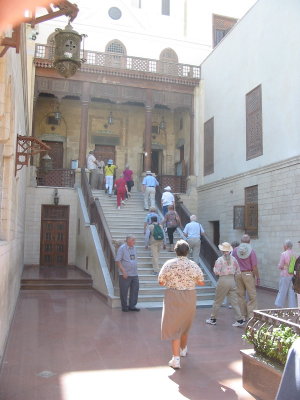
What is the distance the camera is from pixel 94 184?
1725 centimetres

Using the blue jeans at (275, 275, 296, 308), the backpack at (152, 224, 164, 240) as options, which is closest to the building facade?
the blue jeans at (275, 275, 296, 308)

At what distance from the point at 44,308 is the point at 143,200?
793 centimetres

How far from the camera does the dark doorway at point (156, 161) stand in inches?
857

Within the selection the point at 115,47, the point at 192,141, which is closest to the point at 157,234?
the point at 192,141

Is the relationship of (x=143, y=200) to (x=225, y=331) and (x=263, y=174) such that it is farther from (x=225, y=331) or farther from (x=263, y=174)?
(x=225, y=331)

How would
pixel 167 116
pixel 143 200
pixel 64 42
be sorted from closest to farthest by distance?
pixel 64 42 → pixel 143 200 → pixel 167 116

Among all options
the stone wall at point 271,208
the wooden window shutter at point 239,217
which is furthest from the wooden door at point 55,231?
the wooden window shutter at point 239,217

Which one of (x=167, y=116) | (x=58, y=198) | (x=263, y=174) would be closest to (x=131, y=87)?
(x=167, y=116)

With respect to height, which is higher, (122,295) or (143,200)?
(143,200)

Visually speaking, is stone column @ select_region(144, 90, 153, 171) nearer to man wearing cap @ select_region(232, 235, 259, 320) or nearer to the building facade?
the building facade

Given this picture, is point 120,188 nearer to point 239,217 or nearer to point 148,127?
point 239,217

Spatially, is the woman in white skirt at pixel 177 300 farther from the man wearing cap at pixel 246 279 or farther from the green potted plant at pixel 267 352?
the man wearing cap at pixel 246 279

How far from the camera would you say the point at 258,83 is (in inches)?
547

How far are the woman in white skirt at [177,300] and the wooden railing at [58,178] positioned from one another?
12750mm
